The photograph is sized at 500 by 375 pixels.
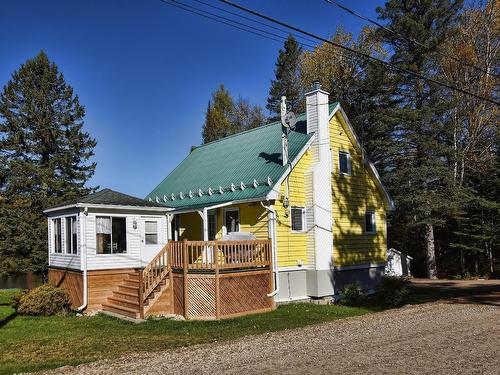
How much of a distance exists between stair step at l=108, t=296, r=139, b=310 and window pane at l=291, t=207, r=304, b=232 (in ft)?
21.0

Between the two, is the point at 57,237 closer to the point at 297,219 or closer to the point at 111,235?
the point at 111,235

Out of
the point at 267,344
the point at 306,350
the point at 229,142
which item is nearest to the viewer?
the point at 306,350

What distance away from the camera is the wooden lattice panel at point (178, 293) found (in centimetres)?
1495

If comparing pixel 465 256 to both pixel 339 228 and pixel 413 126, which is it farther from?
pixel 339 228

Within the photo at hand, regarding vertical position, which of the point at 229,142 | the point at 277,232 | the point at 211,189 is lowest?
the point at 277,232

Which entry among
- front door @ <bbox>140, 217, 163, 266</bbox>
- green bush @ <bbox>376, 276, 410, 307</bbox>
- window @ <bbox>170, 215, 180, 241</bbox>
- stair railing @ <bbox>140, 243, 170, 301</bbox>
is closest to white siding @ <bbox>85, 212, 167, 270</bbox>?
front door @ <bbox>140, 217, 163, 266</bbox>

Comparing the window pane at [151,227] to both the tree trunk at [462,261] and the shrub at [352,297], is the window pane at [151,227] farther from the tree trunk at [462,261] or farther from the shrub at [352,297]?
the tree trunk at [462,261]

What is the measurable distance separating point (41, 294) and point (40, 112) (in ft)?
64.1

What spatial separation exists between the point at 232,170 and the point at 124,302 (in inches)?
287

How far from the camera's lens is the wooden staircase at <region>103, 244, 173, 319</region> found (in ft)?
48.7

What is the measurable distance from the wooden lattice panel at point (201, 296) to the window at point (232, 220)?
4.10 metres

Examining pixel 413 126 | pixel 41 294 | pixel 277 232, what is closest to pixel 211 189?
pixel 277 232

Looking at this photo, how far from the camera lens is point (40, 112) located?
105 feet

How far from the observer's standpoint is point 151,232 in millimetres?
18344
